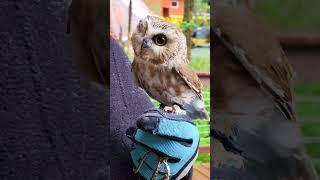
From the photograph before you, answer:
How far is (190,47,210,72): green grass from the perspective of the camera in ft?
2.37

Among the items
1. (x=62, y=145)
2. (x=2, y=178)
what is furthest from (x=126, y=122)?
(x=2, y=178)

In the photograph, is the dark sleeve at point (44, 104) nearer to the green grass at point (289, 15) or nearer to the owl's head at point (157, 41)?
the owl's head at point (157, 41)

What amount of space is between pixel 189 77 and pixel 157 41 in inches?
3.1

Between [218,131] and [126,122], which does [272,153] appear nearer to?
[218,131]

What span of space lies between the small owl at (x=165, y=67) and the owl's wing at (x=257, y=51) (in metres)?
0.07

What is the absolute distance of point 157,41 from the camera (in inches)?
26.6

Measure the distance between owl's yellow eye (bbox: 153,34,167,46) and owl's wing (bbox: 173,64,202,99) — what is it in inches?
1.7

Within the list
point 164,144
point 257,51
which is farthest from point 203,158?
point 257,51

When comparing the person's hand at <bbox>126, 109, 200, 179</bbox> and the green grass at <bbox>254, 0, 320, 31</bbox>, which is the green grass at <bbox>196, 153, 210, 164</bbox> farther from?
the green grass at <bbox>254, 0, 320, 31</bbox>

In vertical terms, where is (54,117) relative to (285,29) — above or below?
below

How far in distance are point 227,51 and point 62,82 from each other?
10.8 inches

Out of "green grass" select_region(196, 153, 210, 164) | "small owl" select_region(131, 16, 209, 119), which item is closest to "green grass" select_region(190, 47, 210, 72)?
"small owl" select_region(131, 16, 209, 119)

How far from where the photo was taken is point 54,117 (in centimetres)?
74

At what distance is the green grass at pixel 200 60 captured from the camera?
722 millimetres
